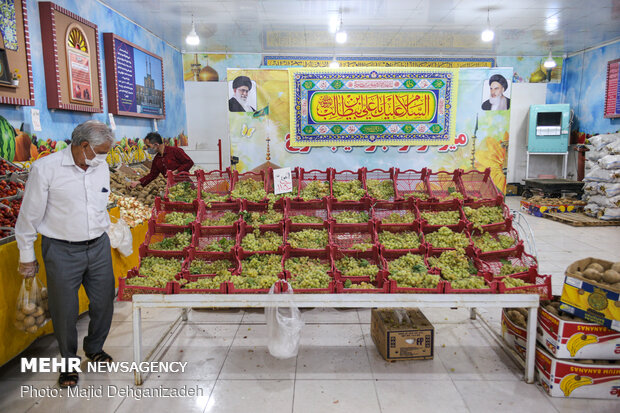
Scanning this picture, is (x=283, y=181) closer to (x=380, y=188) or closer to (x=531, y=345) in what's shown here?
(x=380, y=188)

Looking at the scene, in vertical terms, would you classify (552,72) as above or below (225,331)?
above

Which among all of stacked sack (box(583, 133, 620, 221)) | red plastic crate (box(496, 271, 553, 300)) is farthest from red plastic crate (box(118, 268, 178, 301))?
stacked sack (box(583, 133, 620, 221))

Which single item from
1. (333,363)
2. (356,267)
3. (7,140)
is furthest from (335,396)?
(7,140)

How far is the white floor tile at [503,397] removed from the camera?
2.64 meters

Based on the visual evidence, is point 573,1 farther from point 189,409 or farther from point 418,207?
point 189,409

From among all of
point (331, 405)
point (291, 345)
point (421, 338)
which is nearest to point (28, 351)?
point (291, 345)

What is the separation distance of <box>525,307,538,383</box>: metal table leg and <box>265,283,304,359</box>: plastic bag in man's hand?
5.39 ft

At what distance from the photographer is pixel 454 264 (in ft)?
10.4

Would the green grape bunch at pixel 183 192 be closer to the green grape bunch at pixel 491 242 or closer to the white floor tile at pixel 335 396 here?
the white floor tile at pixel 335 396

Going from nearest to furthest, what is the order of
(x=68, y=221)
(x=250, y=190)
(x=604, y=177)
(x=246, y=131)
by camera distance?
(x=68, y=221)
(x=250, y=190)
(x=246, y=131)
(x=604, y=177)

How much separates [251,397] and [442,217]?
7.05ft

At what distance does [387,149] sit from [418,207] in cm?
340

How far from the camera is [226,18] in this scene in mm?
8055

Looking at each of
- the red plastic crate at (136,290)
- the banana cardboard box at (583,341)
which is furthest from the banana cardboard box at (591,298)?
the red plastic crate at (136,290)
